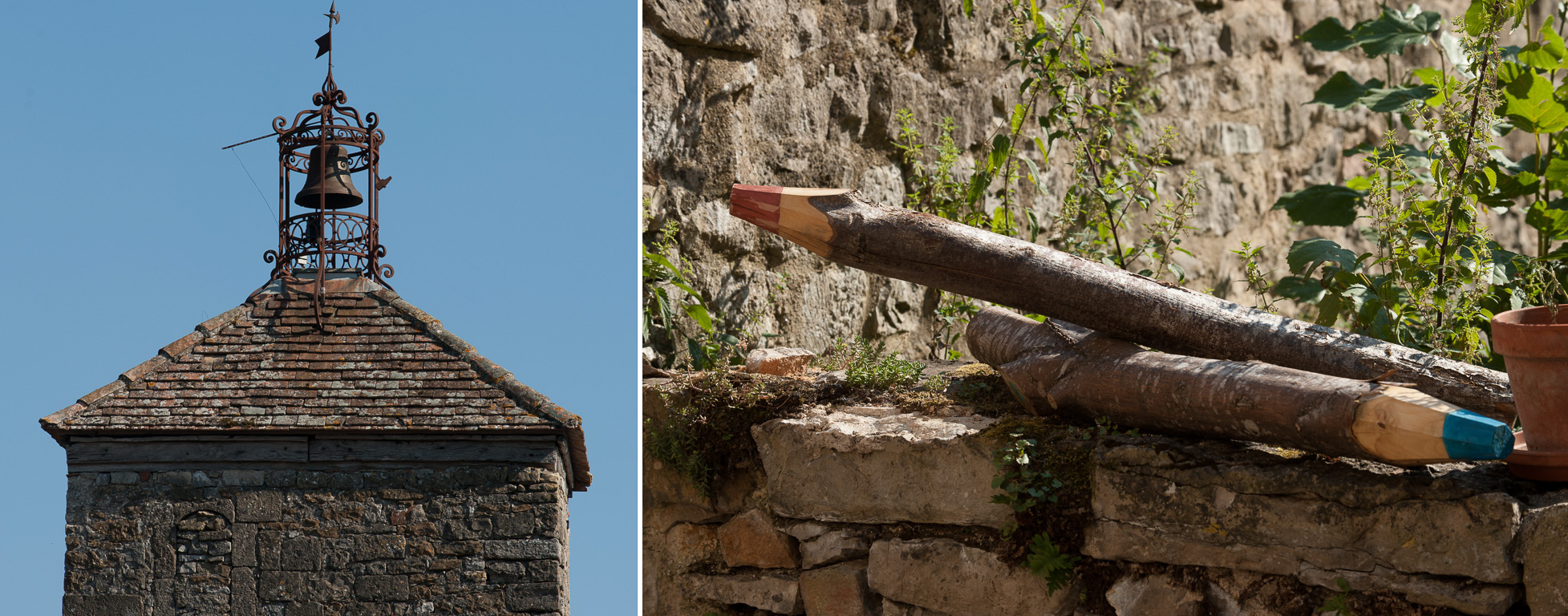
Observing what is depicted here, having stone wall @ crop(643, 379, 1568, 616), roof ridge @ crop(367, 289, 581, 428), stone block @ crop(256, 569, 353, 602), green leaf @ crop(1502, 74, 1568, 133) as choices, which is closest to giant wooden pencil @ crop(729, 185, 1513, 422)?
stone wall @ crop(643, 379, 1568, 616)

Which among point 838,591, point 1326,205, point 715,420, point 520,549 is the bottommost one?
point 520,549

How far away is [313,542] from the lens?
17.6 ft

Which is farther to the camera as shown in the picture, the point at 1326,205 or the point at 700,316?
the point at 1326,205

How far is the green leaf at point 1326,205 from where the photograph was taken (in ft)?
15.6

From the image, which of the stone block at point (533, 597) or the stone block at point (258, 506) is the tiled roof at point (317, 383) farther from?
the stone block at point (533, 597)

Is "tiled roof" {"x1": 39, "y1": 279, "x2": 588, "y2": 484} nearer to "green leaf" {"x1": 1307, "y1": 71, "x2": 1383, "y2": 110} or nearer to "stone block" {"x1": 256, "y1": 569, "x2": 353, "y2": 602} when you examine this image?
"stone block" {"x1": 256, "y1": 569, "x2": 353, "y2": 602}

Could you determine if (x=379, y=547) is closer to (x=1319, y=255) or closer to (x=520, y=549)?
(x=520, y=549)

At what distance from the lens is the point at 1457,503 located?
2381mm

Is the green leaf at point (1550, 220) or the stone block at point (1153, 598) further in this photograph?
the green leaf at point (1550, 220)

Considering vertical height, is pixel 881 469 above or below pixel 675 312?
below

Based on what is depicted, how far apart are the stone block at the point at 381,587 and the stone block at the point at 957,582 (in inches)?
122

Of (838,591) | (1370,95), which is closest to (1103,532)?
(838,591)

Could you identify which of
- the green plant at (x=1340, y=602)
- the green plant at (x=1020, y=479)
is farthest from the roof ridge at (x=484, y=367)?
the green plant at (x=1340, y=602)

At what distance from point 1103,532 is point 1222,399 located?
0.47 metres
